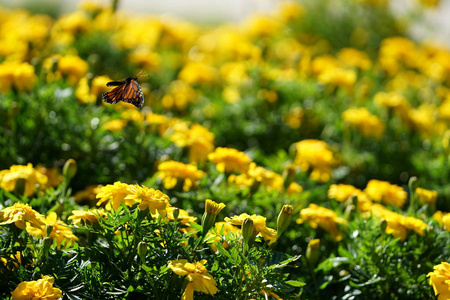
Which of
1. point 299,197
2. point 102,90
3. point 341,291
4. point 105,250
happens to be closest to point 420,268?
point 341,291

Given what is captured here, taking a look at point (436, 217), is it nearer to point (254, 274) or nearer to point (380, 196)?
point (380, 196)

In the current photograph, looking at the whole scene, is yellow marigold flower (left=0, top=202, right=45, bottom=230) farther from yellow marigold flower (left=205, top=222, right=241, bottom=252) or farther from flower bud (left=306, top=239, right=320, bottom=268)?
flower bud (left=306, top=239, right=320, bottom=268)

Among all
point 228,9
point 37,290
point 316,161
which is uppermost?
point 37,290

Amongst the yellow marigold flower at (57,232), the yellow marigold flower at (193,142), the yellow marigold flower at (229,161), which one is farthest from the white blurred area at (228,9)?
the yellow marigold flower at (57,232)

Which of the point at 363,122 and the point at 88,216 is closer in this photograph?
the point at 88,216

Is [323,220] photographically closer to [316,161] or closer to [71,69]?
[316,161]

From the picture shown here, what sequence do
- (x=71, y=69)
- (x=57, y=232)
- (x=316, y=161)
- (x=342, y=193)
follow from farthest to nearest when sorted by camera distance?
(x=71, y=69) < (x=316, y=161) < (x=342, y=193) < (x=57, y=232)

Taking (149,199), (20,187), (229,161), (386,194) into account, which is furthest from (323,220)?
(20,187)
